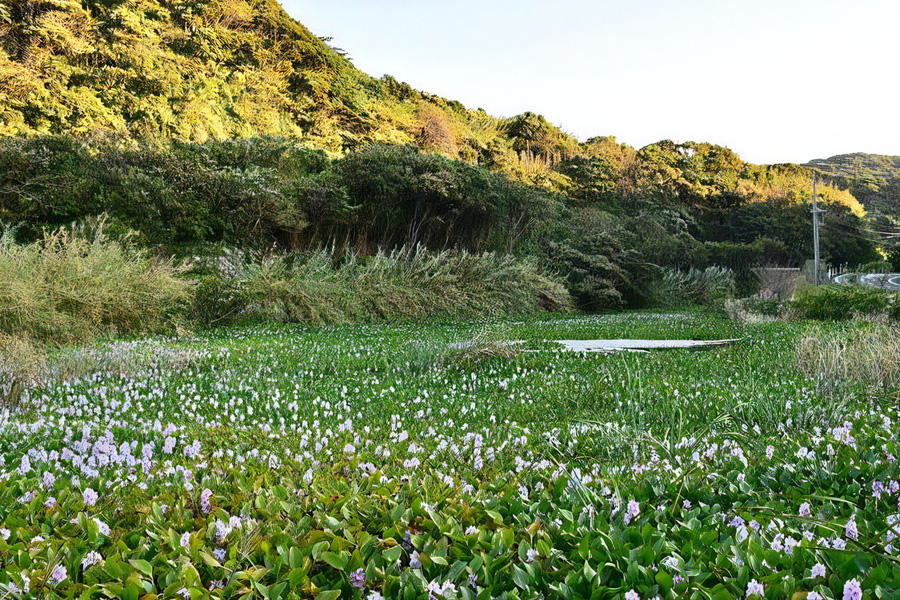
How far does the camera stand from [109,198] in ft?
41.2

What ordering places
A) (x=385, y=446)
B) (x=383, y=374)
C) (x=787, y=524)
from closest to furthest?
(x=787, y=524) < (x=385, y=446) < (x=383, y=374)

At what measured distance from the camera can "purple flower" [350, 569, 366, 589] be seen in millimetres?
1323

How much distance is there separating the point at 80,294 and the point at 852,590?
28.3 ft

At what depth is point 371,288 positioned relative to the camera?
→ 37.6 feet

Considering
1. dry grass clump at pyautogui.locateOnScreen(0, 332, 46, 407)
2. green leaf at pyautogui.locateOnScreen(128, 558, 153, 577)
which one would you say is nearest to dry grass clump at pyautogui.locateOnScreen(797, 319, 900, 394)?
green leaf at pyautogui.locateOnScreen(128, 558, 153, 577)

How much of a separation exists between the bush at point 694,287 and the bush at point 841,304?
232 inches

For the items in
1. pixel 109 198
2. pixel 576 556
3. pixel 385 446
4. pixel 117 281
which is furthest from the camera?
pixel 109 198

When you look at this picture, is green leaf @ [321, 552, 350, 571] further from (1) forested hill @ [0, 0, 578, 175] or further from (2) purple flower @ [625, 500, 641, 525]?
(1) forested hill @ [0, 0, 578, 175]

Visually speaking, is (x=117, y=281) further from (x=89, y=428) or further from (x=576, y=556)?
(x=576, y=556)

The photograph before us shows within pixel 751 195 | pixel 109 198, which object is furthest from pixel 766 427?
pixel 751 195

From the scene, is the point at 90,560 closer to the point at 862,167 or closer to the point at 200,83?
the point at 200,83

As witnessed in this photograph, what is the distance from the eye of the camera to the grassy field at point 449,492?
4.31 feet

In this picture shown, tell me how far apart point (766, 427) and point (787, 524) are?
159cm

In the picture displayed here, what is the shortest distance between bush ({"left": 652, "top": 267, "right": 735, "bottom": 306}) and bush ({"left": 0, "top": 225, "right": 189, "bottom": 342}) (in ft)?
45.8
